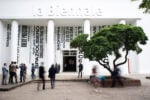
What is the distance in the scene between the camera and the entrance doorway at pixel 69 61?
120 ft

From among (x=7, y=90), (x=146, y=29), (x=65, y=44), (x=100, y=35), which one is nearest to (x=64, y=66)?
(x=65, y=44)

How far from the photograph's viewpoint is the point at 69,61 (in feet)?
121

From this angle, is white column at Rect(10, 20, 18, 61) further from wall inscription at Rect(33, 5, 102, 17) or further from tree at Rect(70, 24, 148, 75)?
tree at Rect(70, 24, 148, 75)

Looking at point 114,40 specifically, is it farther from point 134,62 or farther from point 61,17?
point 134,62

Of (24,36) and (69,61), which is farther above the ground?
(24,36)

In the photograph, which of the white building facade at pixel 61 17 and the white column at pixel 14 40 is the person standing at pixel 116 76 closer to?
the white building facade at pixel 61 17

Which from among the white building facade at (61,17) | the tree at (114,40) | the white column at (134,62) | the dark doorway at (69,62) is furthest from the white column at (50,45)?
the tree at (114,40)

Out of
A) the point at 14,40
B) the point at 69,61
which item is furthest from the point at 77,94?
the point at 69,61

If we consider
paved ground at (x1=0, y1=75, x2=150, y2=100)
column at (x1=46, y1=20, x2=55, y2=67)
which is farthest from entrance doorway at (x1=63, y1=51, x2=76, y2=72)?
paved ground at (x1=0, y1=75, x2=150, y2=100)

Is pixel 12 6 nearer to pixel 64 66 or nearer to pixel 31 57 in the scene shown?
pixel 31 57

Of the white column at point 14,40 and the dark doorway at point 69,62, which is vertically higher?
the white column at point 14,40

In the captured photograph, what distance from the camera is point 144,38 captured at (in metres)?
17.9

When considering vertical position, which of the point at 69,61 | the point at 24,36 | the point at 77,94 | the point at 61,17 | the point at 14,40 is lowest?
the point at 77,94

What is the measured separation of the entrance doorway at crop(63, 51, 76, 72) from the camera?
36.4 meters
